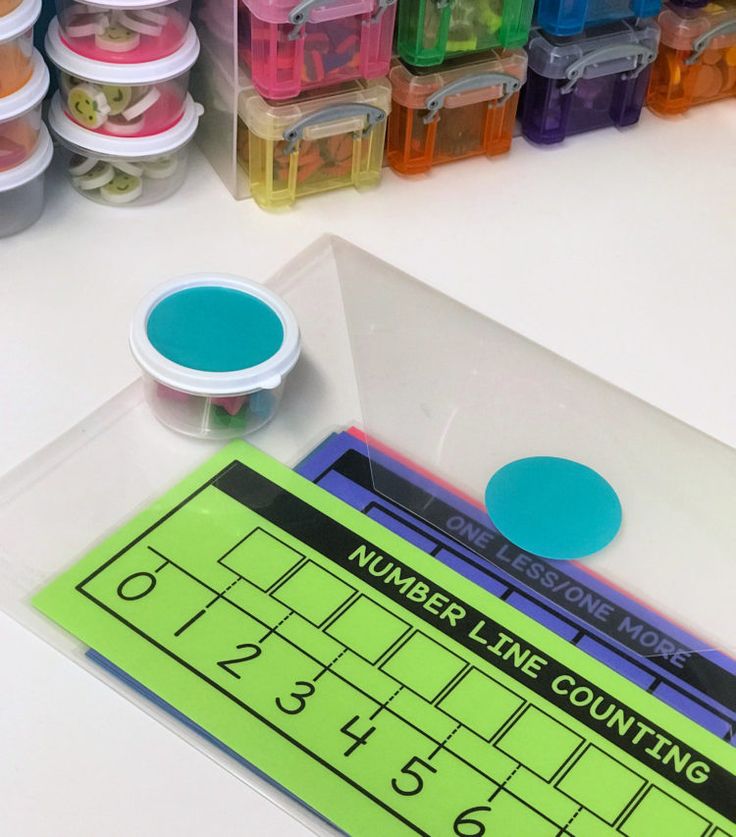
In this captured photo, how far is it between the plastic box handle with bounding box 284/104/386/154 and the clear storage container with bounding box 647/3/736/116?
26 centimetres

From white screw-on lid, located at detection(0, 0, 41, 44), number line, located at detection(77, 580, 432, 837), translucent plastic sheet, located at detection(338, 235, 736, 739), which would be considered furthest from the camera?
white screw-on lid, located at detection(0, 0, 41, 44)

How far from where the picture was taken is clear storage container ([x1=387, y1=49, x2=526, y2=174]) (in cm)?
101

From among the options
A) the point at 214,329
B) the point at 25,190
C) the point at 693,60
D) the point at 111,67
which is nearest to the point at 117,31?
the point at 111,67

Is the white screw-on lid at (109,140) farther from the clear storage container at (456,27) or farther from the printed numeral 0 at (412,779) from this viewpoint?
the printed numeral 0 at (412,779)

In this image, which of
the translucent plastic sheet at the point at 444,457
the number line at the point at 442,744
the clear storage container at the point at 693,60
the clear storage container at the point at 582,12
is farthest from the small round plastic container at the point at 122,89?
the number line at the point at 442,744

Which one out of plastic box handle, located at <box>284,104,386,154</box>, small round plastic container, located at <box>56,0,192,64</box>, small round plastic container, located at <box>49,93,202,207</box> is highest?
small round plastic container, located at <box>56,0,192,64</box>

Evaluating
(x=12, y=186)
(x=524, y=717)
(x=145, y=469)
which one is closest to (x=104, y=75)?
(x=12, y=186)

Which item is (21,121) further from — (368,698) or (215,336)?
(368,698)

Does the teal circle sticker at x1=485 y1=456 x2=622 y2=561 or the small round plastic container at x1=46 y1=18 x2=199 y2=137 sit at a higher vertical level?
the small round plastic container at x1=46 y1=18 x2=199 y2=137

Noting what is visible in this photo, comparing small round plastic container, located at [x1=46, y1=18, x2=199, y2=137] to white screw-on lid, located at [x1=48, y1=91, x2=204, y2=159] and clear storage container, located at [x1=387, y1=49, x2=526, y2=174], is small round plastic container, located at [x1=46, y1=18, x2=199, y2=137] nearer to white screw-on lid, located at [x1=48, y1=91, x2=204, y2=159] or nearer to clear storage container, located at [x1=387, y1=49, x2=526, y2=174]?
white screw-on lid, located at [x1=48, y1=91, x2=204, y2=159]

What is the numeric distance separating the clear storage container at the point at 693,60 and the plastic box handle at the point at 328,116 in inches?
10.2

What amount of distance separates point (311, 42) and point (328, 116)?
53mm

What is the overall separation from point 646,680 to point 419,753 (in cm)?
13

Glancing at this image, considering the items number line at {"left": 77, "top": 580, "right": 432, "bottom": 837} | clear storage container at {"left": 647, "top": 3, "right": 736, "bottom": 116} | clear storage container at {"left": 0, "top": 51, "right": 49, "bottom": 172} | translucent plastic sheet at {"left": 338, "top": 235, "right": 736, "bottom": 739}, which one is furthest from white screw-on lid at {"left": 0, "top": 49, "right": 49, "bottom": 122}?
clear storage container at {"left": 647, "top": 3, "right": 736, "bottom": 116}
